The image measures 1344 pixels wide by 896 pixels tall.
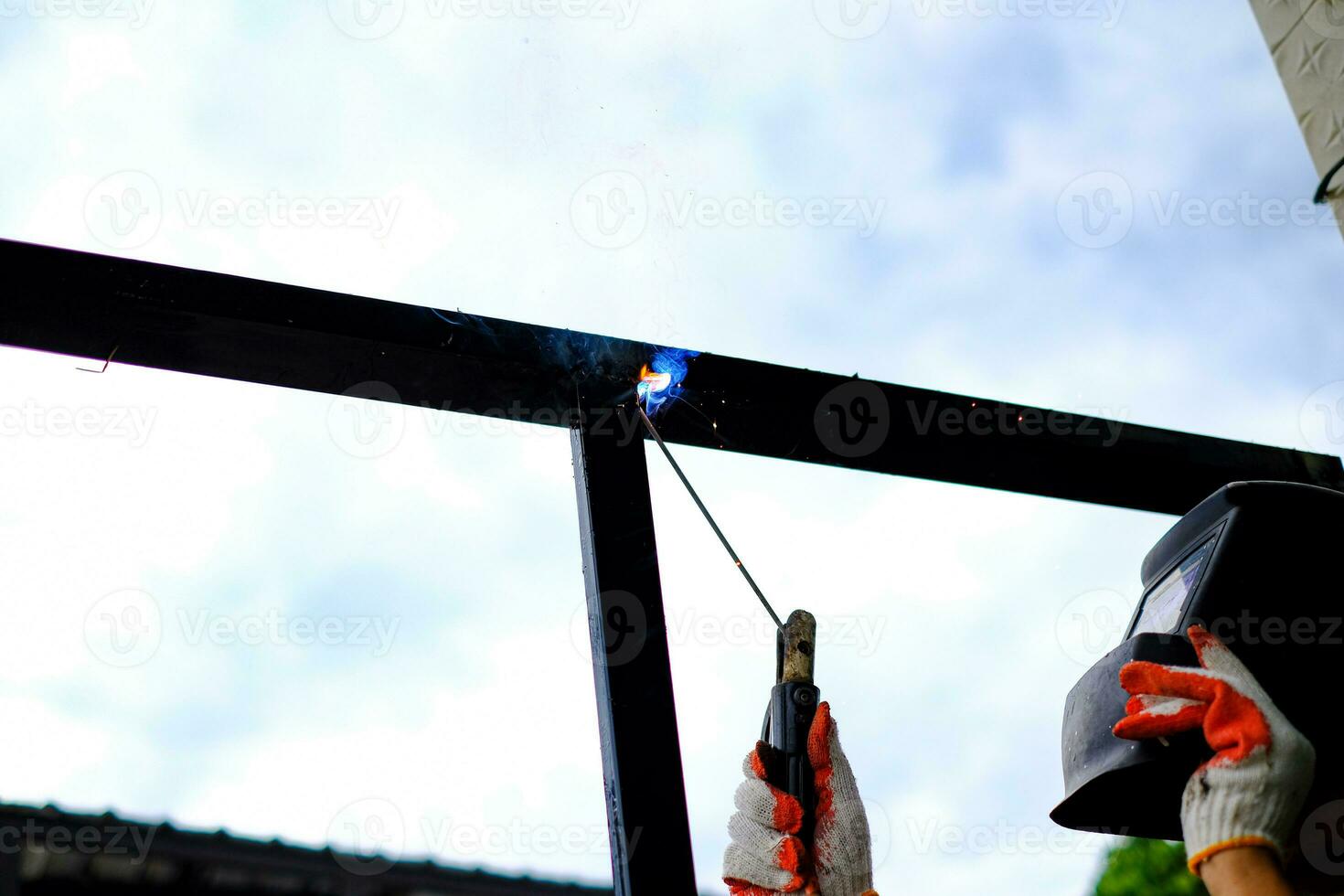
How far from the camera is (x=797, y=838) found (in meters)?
1.56

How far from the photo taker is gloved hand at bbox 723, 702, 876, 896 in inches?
60.9

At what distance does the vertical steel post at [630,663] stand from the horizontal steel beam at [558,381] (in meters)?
0.08

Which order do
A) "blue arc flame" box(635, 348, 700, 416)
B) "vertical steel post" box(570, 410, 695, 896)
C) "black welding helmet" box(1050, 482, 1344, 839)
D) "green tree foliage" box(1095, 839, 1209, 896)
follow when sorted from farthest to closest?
"green tree foliage" box(1095, 839, 1209, 896), "blue arc flame" box(635, 348, 700, 416), "vertical steel post" box(570, 410, 695, 896), "black welding helmet" box(1050, 482, 1344, 839)

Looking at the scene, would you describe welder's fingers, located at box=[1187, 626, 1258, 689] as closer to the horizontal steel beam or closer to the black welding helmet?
the black welding helmet

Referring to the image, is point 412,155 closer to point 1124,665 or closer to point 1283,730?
point 1124,665

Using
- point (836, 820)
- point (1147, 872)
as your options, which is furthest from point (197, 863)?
point (1147, 872)

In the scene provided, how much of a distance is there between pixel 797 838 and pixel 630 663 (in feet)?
1.08

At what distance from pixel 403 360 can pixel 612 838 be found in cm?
75

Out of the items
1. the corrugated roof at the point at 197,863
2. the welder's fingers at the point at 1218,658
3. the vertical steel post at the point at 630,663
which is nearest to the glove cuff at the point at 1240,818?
the welder's fingers at the point at 1218,658

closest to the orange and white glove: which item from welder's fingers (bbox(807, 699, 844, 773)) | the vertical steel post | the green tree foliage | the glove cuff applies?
the glove cuff

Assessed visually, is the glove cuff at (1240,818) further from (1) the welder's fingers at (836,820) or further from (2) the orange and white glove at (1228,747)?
(1) the welder's fingers at (836,820)

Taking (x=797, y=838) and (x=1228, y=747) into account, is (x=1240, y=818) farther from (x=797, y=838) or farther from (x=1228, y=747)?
(x=797, y=838)

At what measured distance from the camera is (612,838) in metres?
1.50

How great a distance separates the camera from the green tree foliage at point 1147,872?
22.9ft
